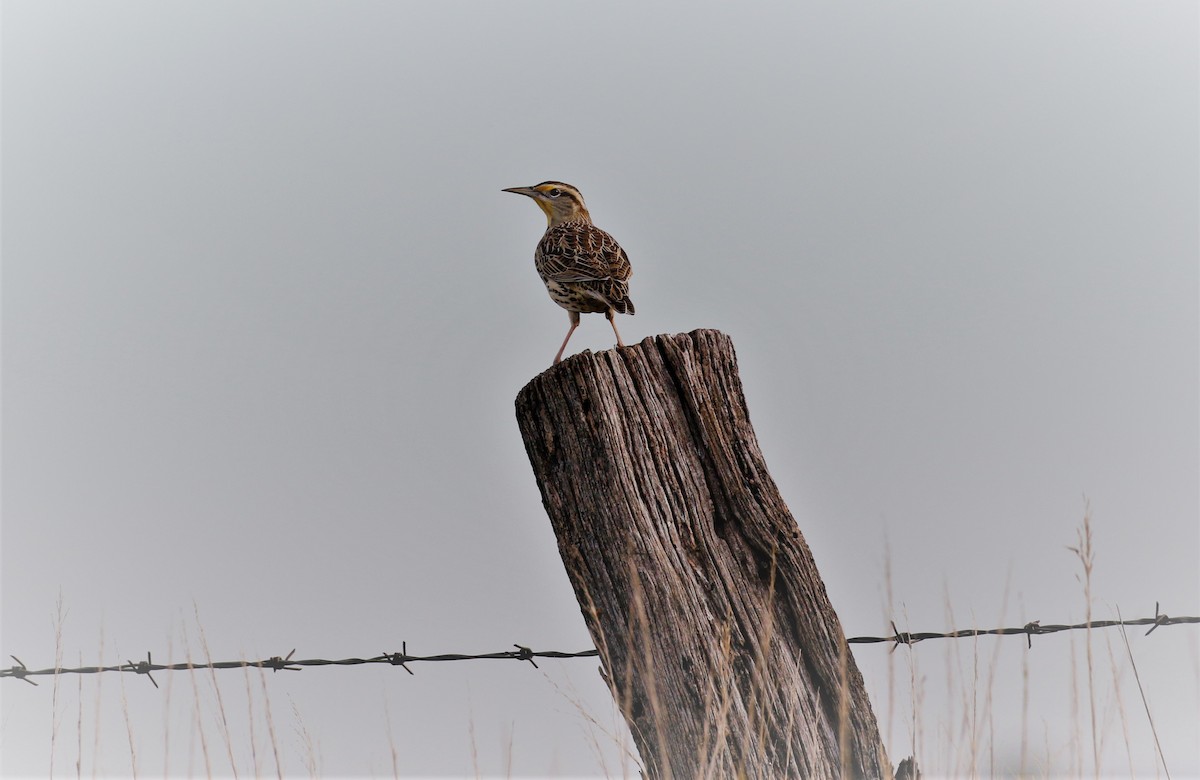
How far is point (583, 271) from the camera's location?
5.96 meters

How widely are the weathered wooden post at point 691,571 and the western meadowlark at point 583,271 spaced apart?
2.10 meters

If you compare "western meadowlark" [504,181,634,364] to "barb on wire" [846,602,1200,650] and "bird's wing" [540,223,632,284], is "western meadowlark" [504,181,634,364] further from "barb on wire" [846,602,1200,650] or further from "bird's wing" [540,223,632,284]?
"barb on wire" [846,602,1200,650]

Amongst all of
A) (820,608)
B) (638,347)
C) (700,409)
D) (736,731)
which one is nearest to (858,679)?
(820,608)

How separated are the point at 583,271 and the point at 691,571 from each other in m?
2.83

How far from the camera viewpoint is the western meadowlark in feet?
19.2

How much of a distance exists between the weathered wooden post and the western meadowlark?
6.88ft

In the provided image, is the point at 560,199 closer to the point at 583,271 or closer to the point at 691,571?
the point at 583,271

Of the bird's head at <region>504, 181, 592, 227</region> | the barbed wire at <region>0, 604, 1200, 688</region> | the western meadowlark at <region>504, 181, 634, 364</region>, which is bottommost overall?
the barbed wire at <region>0, 604, 1200, 688</region>

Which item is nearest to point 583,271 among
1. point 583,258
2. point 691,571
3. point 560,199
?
point 583,258

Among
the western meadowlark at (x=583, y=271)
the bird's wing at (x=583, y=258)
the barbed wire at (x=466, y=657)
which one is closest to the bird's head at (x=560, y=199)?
the western meadowlark at (x=583, y=271)

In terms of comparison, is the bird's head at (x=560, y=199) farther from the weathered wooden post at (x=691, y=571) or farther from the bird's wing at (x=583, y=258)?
the weathered wooden post at (x=691, y=571)

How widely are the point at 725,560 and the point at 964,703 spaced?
0.96 meters

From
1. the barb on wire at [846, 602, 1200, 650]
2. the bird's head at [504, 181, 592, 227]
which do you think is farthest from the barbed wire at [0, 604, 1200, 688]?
the bird's head at [504, 181, 592, 227]

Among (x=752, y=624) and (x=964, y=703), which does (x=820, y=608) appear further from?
(x=964, y=703)
